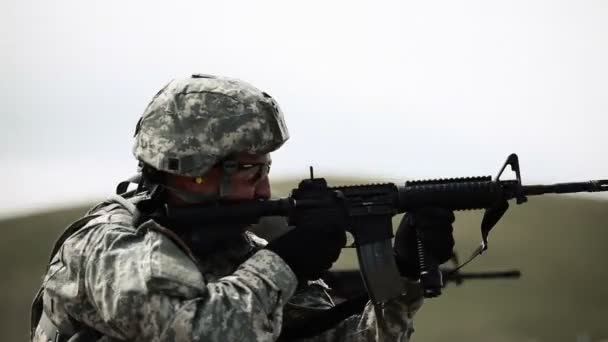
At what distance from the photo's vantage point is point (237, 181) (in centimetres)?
424

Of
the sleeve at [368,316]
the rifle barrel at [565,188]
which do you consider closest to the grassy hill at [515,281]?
the sleeve at [368,316]

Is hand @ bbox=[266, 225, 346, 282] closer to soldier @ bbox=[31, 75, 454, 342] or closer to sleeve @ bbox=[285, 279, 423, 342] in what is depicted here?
soldier @ bbox=[31, 75, 454, 342]

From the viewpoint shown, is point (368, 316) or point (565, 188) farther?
point (368, 316)

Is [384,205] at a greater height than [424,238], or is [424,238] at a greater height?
[384,205]

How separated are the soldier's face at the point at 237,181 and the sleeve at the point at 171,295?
38cm

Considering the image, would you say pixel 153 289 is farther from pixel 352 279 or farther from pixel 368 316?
pixel 352 279

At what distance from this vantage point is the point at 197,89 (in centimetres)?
423

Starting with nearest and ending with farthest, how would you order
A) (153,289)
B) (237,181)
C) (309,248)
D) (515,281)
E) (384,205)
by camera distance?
1. (153,289)
2. (309,248)
3. (237,181)
4. (384,205)
5. (515,281)

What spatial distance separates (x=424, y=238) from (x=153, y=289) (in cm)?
123

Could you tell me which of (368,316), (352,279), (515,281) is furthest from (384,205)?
(515,281)

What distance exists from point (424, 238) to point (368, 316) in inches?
21.5

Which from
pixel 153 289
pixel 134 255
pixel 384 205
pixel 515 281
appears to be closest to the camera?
pixel 153 289

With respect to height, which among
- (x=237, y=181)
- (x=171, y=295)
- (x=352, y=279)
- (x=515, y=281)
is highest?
(x=237, y=181)

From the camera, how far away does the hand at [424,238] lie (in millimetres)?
4305
